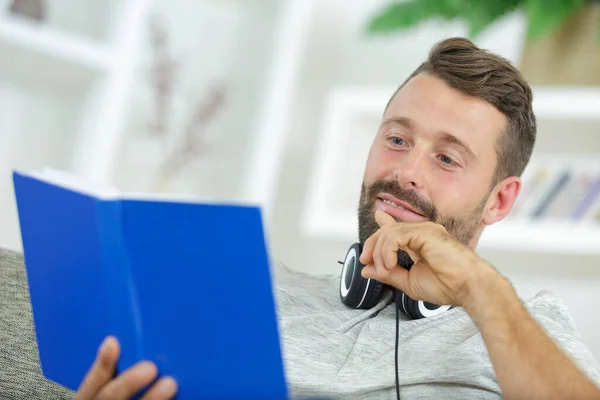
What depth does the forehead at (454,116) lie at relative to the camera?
1.66m

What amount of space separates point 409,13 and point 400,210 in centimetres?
174

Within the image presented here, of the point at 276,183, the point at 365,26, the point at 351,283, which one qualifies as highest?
the point at 365,26

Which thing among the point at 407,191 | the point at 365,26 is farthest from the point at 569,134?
the point at 407,191

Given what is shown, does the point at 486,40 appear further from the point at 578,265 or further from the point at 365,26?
the point at 578,265

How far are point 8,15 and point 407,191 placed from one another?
1.90 m

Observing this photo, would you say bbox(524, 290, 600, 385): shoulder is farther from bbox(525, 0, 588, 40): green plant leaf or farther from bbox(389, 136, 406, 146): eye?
bbox(525, 0, 588, 40): green plant leaf

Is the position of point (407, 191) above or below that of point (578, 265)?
above

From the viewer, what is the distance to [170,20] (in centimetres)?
352

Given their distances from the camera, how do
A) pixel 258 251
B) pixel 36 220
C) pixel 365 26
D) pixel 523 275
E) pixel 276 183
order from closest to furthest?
pixel 258 251, pixel 36 220, pixel 523 275, pixel 365 26, pixel 276 183

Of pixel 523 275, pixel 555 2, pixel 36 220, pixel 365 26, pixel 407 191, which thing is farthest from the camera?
pixel 365 26

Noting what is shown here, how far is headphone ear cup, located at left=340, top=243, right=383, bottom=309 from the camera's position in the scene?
152 cm

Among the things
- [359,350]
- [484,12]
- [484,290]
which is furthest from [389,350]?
[484,12]

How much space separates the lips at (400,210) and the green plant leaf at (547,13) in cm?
140

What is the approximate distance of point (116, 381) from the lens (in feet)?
3.13
